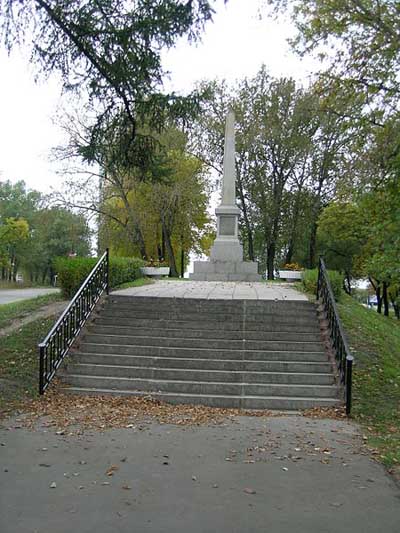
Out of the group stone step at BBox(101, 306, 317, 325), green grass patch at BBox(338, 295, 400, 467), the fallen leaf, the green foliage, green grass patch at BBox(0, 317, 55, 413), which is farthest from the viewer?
the green foliage

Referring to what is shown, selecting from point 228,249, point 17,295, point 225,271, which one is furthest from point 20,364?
point 17,295

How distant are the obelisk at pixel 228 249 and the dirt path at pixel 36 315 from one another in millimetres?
7495

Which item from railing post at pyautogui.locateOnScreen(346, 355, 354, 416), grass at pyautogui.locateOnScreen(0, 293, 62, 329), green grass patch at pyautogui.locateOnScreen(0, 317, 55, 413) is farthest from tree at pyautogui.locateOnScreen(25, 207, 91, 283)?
railing post at pyautogui.locateOnScreen(346, 355, 354, 416)

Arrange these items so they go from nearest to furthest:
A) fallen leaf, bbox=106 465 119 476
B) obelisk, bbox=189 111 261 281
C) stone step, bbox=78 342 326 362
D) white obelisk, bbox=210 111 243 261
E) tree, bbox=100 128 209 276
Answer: fallen leaf, bbox=106 465 119 476 < stone step, bbox=78 342 326 362 < obelisk, bbox=189 111 261 281 < white obelisk, bbox=210 111 243 261 < tree, bbox=100 128 209 276

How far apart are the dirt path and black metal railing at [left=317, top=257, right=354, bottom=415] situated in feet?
18.0

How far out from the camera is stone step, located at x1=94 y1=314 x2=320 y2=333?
968 cm

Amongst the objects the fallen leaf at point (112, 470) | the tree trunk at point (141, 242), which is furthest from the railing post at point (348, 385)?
the tree trunk at point (141, 242)

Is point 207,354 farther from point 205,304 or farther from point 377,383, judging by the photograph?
point 377,383

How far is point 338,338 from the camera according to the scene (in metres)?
8.33

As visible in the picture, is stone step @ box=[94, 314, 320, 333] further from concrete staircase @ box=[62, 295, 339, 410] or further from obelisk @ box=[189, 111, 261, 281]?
obelisk @ box=[189, 111, 261, 281]

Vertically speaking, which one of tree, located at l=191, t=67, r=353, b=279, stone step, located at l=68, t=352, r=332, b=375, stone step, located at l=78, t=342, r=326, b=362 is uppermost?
tree, located at l=191, t=67, r=353, b=279

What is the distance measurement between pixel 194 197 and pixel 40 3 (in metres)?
24.5

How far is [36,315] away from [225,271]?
29.7 feet

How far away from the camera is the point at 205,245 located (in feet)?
122
